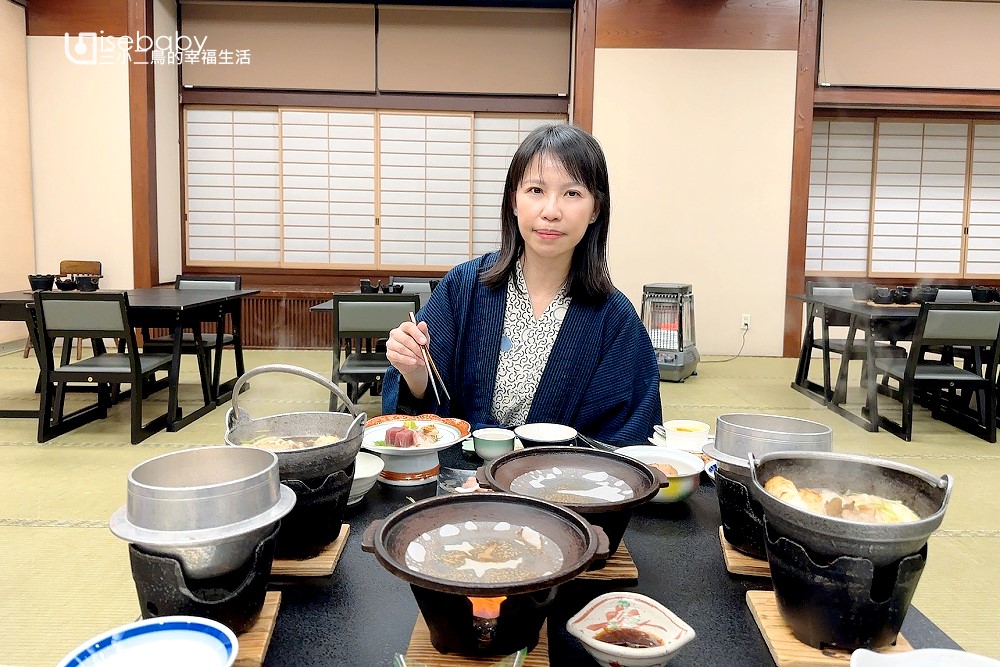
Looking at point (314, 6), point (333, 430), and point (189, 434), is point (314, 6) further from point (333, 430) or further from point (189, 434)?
point (333, 430)

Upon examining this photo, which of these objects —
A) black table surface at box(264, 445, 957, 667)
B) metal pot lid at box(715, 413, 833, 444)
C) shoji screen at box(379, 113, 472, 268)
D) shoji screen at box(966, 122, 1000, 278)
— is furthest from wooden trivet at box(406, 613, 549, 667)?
shoji screen at box(966, 122, 1000, 278)

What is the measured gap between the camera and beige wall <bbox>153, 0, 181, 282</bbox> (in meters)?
6.28

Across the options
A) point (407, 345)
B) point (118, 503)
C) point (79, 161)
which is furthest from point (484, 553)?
point (79, 161)

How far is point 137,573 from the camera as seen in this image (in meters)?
0.69

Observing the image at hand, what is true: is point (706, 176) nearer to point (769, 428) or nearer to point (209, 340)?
point (209, 340)

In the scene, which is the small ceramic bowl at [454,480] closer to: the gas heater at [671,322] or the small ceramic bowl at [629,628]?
the small ceramic bowl at [629,628]

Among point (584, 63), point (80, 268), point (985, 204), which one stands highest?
point (584, 63)

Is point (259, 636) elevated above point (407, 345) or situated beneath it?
situated beneath

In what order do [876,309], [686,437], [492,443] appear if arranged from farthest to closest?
[876,309]
[686,437]
[492,443]

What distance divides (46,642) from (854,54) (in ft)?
24.0

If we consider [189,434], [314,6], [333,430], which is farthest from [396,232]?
[333,430]

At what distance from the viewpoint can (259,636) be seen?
2.40 ft

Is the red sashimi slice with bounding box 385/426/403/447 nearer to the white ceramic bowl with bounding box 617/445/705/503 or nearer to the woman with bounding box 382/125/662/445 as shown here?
the woman with bounding box 382/125/662/445

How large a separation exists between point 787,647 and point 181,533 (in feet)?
2.17
